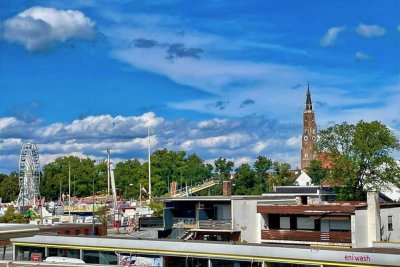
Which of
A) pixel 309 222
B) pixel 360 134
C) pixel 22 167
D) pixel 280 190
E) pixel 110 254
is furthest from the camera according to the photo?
pixel 22 167

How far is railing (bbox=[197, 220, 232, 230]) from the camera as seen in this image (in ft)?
185

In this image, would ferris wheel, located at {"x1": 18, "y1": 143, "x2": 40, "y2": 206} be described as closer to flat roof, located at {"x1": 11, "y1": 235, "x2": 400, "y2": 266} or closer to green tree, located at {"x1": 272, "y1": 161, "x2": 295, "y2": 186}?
green tree, located at {"x1": 272, "y1": 161, "x2": 295, "y2": 186}

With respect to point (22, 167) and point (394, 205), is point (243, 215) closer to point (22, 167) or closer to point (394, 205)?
point (394, 205)

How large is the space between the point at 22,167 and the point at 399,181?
371ft

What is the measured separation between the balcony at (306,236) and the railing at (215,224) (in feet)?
11.2

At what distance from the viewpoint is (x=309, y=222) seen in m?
52.2

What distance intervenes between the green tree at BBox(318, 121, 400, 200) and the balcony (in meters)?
21.8

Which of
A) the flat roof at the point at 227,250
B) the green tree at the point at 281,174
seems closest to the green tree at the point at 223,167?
the green tree at the point at 281,174

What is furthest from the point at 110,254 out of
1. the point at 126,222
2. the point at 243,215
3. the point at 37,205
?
the point at 37,205

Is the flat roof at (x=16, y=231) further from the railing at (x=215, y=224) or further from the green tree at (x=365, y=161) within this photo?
the green tree at (x=365, y=161)

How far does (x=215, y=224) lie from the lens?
57125 millimetres

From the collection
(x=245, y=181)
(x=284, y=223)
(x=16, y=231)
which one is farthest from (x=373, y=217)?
(x=245, y=181)

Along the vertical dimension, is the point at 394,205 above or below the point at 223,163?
below

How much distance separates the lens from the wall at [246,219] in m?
55.0
